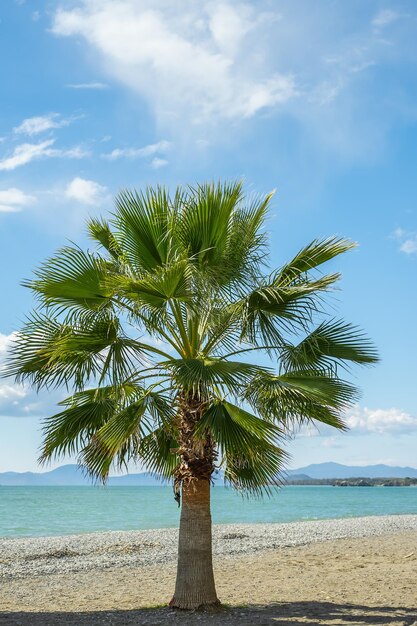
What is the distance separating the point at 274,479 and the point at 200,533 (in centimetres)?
157

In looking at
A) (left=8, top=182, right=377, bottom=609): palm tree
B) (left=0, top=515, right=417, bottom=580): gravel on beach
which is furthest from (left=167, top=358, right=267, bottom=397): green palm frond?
(left=0, top=515, right=417, bottom=580): gravel on beach

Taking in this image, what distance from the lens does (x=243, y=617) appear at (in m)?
9.94

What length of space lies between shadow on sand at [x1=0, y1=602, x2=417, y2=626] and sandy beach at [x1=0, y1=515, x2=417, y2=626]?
0.01 m

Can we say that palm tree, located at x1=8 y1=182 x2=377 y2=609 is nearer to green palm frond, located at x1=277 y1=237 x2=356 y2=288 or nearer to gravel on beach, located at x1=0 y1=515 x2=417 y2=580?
green palm frond, located at x1=277 y1=237 x2=356 y2=288

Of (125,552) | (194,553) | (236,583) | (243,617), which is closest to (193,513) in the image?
(194,553)

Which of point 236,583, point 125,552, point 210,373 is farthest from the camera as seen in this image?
point 125,552

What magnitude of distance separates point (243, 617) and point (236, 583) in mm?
3540

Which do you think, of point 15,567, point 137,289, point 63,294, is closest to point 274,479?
point 137,289

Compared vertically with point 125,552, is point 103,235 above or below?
above

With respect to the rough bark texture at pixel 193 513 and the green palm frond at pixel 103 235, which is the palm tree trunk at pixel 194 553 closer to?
the rough bark texture at pixel 193 513

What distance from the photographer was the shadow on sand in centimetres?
965

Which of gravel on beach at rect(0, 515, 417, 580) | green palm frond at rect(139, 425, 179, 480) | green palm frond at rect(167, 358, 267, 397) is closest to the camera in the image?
green palm frond at rect(167, 358, 267, 397)

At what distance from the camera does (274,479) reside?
9.46 m

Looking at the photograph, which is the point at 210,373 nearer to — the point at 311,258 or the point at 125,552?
the point at 311,258
